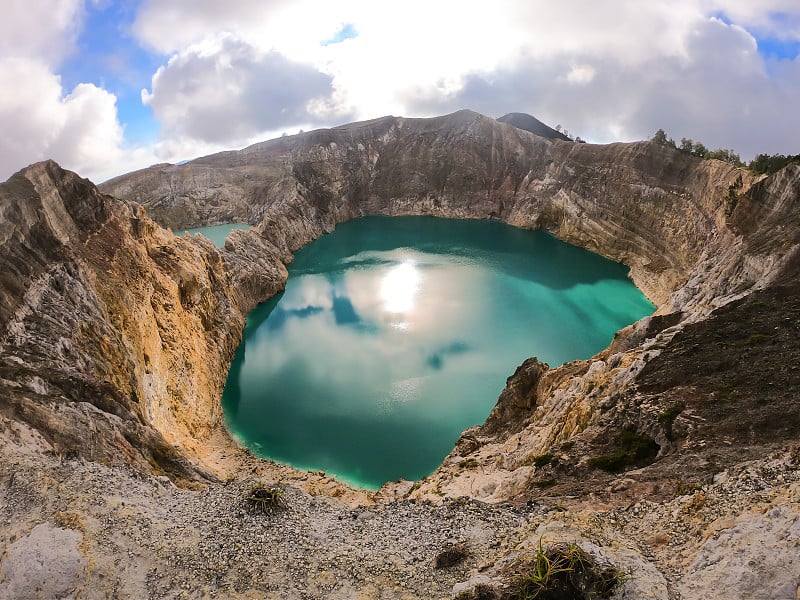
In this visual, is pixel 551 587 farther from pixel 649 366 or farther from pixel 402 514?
pixel 649 366

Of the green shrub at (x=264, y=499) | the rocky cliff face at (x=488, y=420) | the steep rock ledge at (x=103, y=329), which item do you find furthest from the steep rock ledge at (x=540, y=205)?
the steep rock ledge at (x=103, y=329)

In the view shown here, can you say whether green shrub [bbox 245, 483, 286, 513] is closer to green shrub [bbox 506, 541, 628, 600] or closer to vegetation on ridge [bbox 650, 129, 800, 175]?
green shrub [bbox 506, 541, 628, 600]

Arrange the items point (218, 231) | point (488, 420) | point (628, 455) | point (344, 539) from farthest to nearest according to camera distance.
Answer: point (218, 231), point (488, 420), point (628, 455), point (344, 539)

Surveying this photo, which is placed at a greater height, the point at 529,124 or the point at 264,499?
the point at 529,124

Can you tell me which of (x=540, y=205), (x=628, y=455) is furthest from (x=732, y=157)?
(x=628, y=455)

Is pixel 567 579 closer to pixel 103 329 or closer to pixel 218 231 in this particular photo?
pixel 103 329

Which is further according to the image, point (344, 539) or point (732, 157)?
point (732, 157)

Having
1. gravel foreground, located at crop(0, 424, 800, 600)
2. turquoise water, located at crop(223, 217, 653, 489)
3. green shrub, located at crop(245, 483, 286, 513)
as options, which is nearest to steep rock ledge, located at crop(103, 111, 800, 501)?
gravel foreground, located at crop(0, 424, 800, 600)
